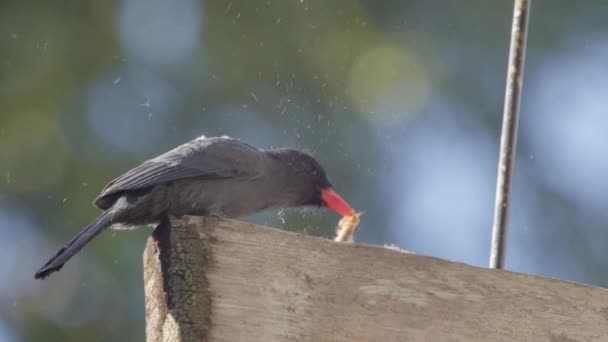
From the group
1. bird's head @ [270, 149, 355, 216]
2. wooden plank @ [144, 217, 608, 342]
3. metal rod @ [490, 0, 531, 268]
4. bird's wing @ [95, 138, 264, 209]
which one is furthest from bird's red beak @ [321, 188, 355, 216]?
wooden plank @ [144, 217, 608, 342]

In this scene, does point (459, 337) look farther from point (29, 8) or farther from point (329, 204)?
point (29, 8)

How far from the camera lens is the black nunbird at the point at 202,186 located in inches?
182

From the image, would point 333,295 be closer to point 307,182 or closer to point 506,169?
point 506,169

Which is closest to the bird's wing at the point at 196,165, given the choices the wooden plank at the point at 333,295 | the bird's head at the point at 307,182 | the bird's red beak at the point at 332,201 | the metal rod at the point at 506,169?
the bird's head at the point at 307,182

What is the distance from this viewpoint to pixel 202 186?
16.1 feet

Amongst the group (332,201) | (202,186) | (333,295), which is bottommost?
(333,295)

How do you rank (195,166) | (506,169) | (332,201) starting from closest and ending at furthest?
(506,169)
(195,166)
(332,201)

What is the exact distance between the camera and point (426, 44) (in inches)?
358

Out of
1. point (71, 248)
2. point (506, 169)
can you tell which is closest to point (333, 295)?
point (506, 169)

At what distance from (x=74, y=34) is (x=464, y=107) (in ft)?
10.0

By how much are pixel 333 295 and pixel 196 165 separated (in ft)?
5.09

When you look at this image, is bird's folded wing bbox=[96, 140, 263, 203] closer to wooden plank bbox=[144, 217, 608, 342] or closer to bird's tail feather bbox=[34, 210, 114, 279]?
bird's tail feather bbox=[34, 210, 114, 279]

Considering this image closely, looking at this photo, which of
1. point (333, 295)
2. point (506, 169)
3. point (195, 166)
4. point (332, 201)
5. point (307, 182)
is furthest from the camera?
point (332, 201)

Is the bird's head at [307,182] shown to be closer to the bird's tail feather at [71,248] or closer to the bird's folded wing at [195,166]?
the bird's folded wing at [195,166]
